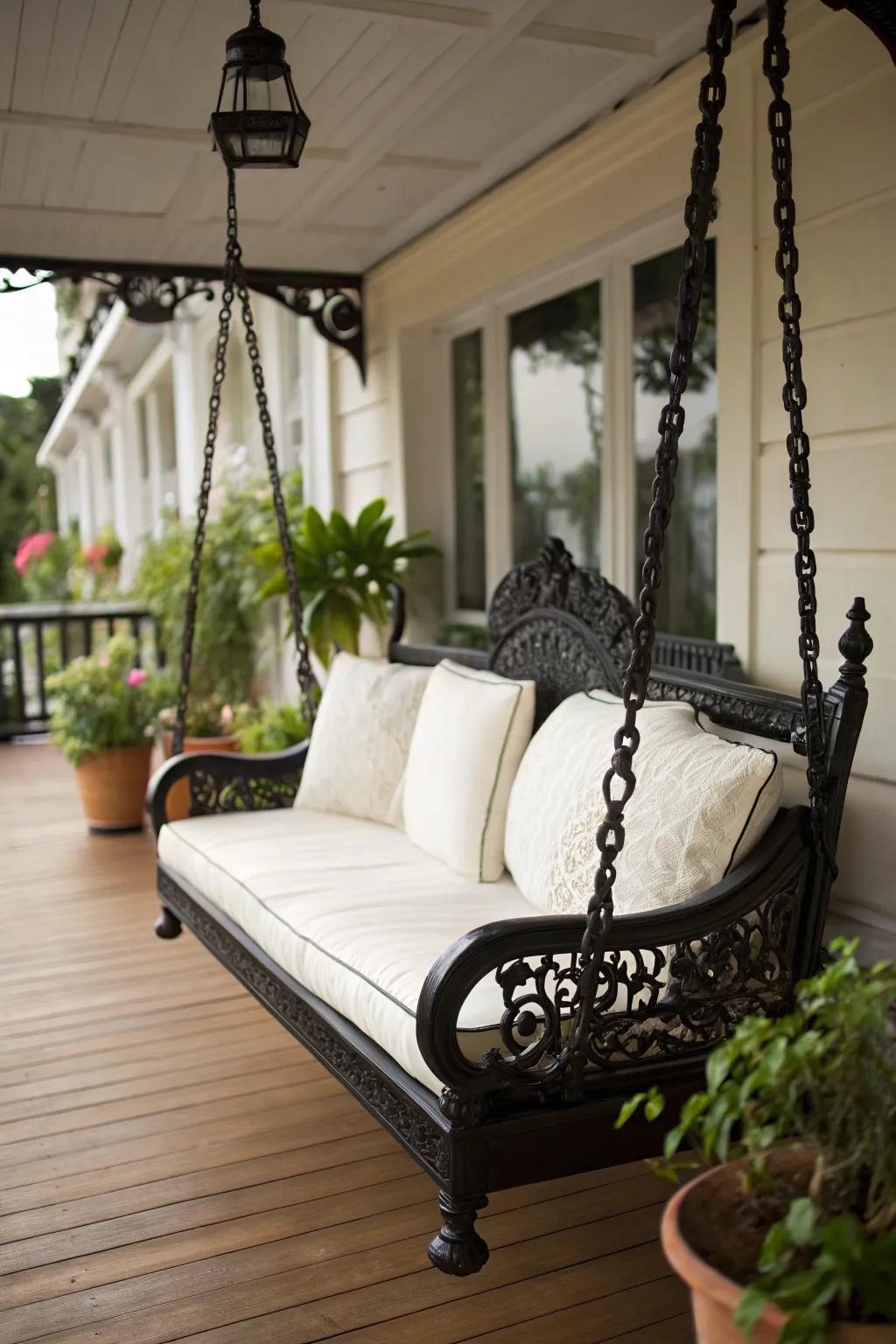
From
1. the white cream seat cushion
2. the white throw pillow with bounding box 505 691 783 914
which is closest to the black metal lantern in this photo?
the white throw pillow with bounding box 505 691 783 914

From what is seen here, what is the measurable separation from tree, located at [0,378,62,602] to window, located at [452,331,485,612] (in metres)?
17.5

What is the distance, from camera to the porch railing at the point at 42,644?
8305mm

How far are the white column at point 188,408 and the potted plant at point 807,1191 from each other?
726 cm

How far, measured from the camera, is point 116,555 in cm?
1012

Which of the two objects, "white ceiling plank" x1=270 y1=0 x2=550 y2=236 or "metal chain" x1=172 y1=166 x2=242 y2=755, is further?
"metal chain" x1=172 y1=166 x2=242 y2=755

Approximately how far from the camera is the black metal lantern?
2590 millimetres

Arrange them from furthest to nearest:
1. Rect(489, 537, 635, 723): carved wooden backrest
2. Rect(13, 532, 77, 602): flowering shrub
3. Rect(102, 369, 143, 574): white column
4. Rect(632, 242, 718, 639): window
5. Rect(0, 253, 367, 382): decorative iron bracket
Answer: Rect(13, 532, 77, 602): flowering shrub → Rect(102, 369, 143, 574): white column → Rect(0, 253, 367, 382): decorative iron bracket → Rect(632, 242, 718, 639): window → Rect(489, 537, 635, 723): carved wooden backrest

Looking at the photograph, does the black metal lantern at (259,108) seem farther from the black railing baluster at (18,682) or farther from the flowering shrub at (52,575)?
the flowering shrub at (52,575)

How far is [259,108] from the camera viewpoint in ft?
8.94

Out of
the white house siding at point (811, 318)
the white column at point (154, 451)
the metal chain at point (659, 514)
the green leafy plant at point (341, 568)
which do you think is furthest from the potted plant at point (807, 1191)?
the white column at point (154, 451)

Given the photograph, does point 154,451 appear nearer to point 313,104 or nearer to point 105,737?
point 105,737

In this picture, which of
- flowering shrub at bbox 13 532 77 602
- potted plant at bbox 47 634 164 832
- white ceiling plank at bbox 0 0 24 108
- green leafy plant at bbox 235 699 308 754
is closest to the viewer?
white ceiling plank at bbox 0 0 24 108

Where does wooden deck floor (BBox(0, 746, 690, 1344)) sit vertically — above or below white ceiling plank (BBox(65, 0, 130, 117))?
below

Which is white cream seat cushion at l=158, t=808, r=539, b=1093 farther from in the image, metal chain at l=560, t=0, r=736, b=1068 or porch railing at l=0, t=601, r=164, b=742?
porch railing at l=0, t=601, r=164, b=742
